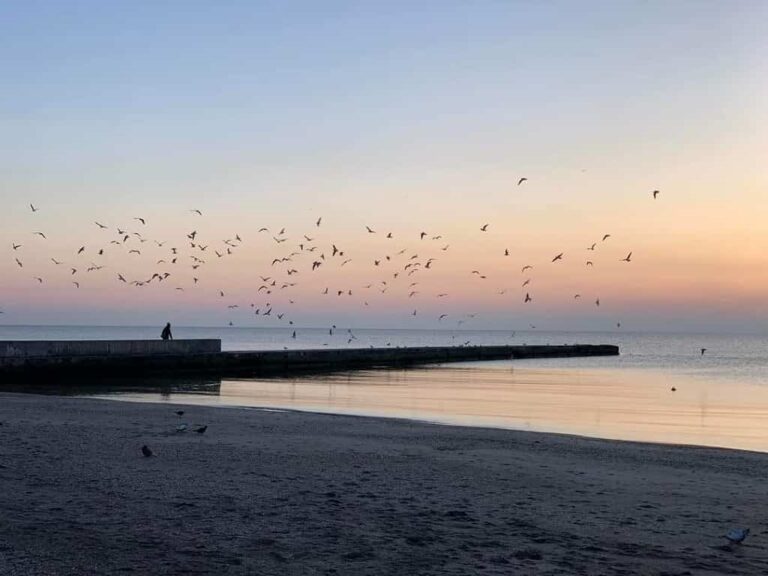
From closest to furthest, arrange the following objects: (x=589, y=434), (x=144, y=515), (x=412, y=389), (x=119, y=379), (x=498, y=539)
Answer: (x=498, y=539) < (x=144, y=515) < (x=589, y=434) < (x=412, y=389) < (x=119, y=379)

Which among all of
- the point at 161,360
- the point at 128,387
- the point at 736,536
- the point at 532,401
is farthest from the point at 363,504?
the point at 161,360

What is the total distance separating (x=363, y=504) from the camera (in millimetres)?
10789

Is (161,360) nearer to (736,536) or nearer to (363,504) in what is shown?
(363,504)

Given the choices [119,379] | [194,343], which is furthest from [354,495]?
[194,343]

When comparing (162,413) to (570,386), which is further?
(570,386)

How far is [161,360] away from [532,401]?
892 inches

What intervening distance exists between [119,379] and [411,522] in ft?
115

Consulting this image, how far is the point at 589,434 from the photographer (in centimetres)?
2198

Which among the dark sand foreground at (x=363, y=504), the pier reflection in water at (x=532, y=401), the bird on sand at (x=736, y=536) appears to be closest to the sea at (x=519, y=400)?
the pier reflection in water at (x=532, y=401)

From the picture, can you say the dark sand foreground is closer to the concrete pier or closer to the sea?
the sea

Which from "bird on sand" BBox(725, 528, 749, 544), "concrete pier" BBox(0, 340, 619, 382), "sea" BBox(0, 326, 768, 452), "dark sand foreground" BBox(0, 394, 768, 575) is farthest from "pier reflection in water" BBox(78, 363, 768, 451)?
"bird on sand" BBox(725, 528, 749, 544)

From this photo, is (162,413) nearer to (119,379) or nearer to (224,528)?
(224,528)

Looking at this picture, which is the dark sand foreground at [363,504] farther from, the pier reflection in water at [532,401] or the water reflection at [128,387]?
the water reflection at [128,387]

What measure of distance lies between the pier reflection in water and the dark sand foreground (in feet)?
19.7
